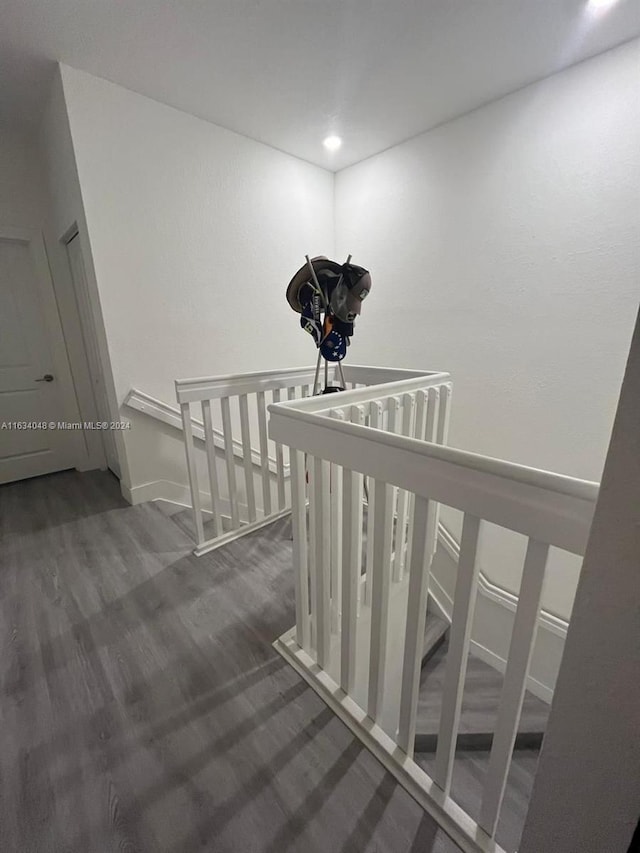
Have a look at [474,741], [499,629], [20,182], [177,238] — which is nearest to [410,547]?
[474,741]

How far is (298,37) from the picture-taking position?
1660mm

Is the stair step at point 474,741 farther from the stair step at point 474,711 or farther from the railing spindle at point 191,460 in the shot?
the railing spindle at point 191,460

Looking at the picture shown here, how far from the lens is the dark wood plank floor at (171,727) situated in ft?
2.77

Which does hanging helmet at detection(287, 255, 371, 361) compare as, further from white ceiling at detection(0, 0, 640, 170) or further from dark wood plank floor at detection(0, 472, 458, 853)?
dark wood plank floor at detection(0, 472, 458, 853)

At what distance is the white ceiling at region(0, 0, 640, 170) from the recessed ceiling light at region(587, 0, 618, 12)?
2 centimetres

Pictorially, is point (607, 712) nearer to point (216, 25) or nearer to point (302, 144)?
point (216, 25)

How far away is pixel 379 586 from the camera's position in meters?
0.97

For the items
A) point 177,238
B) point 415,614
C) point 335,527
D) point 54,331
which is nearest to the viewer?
point 415,614

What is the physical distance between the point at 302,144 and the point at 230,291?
1.25 meters

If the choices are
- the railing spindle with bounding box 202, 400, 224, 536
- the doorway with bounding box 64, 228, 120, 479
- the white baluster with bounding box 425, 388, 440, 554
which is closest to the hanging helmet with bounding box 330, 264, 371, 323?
the white baluster with bounding box 425, 388, 440, 554

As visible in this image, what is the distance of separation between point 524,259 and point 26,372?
3779mm

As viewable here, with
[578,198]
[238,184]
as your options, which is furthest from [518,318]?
[238,184]

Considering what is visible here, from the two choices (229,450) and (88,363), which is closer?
(229,450)

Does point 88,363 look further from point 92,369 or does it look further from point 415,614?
point 415,614
